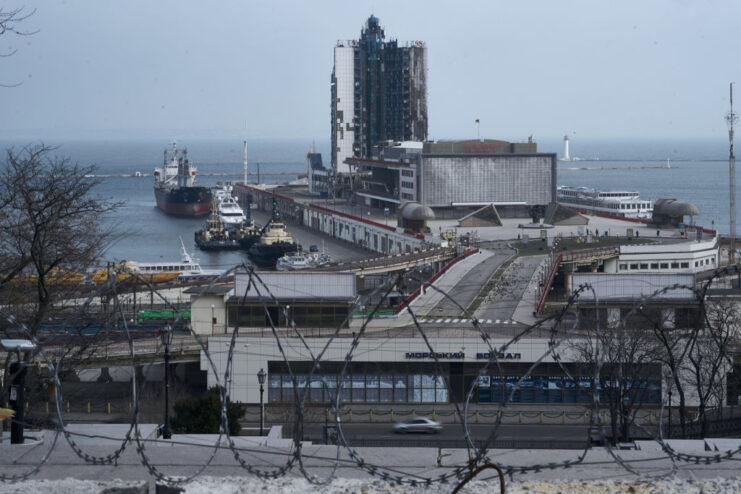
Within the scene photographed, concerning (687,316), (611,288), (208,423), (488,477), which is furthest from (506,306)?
(488,477)

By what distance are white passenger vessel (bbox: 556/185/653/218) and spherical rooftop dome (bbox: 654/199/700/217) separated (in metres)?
17.8

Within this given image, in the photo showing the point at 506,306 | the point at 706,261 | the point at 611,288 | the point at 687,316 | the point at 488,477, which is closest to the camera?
the point at 488,477

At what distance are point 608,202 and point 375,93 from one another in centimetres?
1601

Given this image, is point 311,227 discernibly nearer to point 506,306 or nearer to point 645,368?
point 506,306

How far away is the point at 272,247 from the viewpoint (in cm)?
4316

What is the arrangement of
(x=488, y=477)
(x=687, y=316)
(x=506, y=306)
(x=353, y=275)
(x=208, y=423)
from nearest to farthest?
(x=488, y=477) → (x=208, y=423) → (x=687, y=316) → (x=353, y=275) → (x=506, y=306)

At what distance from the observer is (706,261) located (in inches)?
1302

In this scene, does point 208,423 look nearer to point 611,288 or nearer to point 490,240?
point 611,288

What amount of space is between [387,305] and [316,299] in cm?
410

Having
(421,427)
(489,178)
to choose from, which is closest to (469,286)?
(421,427)

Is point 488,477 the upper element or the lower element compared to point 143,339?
upper

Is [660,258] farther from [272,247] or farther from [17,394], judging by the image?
[17,394]

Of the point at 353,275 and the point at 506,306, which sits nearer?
the point at 353,275

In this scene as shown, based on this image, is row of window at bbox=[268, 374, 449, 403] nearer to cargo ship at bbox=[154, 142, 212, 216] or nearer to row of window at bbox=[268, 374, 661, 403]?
row of window at bbox=[268, 374, 661, 403]
